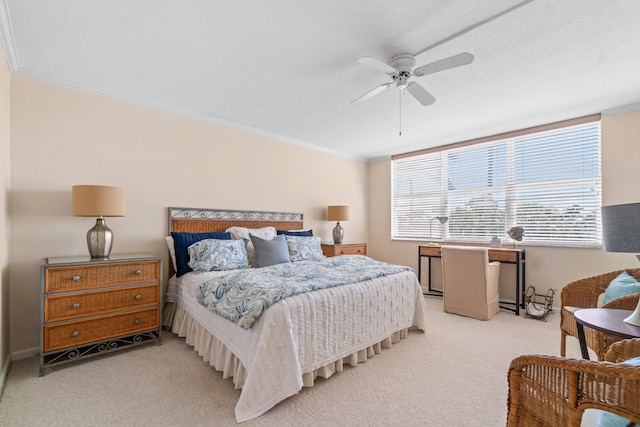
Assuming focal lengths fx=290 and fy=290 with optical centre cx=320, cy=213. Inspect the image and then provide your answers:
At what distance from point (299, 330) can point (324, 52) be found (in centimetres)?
210

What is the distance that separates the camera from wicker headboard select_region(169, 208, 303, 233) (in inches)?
137

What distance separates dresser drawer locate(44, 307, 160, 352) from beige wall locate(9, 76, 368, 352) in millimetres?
570

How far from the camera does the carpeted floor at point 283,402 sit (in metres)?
1.75

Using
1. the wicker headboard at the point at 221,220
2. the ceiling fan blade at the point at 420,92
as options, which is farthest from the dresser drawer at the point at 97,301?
the ceiling fan blade at the point at 420,92

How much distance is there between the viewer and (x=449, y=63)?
6.61 ft

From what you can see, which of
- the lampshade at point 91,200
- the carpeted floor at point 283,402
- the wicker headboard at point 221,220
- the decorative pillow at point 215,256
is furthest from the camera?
the wicker headboard at point 221,220

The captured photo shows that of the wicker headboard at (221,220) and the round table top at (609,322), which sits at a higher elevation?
the wicker headboard at (221,220)

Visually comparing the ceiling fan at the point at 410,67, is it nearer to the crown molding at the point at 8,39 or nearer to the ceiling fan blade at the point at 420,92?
the ceiling fan blade at the point at 420,92

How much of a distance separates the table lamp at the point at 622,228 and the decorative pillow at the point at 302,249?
2790 millimetres

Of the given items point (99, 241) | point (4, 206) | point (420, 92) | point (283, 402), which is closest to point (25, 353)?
point (99, 241)

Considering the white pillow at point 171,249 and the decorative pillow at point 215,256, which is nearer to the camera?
the decorative pillow at point 215,256

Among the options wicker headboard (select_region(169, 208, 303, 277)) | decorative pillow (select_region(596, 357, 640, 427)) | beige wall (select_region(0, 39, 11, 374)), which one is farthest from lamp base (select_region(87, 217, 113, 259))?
decorative pillow (select_region(596, 357, 640, 427))

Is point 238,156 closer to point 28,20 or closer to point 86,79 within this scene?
point 86,79

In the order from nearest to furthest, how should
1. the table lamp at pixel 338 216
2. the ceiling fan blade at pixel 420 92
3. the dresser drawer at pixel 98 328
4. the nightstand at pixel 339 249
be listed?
the dresser drawer at pixel 98 328 < the ceiling fan blade at pixel 420 92 < the nightstand at pixel 339 249 < the table lamp at pixel 338 216
